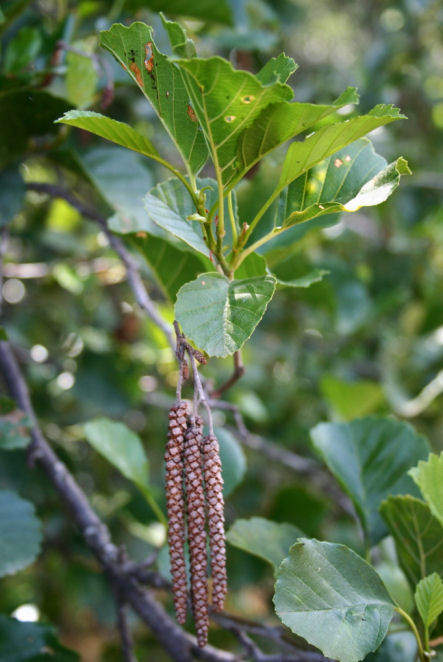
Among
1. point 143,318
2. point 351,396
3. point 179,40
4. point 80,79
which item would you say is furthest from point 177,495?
point 143,318

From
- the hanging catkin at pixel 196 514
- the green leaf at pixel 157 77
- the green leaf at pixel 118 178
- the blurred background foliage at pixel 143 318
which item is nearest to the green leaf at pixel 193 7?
the blurred background foliage at pixel 143 318

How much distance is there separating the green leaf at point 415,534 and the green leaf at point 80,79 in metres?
0.67

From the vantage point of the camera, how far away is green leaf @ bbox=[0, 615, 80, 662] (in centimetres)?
75

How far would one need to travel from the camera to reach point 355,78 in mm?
2039

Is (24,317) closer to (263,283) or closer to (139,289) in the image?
(139,289)

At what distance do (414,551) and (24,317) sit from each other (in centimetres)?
116

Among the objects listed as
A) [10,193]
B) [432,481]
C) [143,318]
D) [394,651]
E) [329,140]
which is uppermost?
[143,318]

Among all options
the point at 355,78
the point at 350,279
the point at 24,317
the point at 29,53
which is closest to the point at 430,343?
the point at 350,279

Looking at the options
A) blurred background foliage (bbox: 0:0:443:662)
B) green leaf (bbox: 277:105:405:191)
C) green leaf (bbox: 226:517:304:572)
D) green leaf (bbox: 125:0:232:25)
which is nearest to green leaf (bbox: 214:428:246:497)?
blurred background foliage (bbox: 0:0:443:662)

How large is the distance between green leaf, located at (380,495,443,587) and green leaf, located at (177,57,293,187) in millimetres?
395

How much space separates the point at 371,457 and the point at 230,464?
20 centimetres

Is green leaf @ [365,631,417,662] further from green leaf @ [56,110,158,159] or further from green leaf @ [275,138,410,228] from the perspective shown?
green leaf @ [56,110,158,159]

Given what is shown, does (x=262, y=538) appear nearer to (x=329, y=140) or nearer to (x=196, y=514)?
(x=196, y=514)

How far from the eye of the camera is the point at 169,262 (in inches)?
30.7
